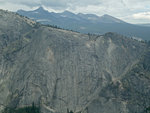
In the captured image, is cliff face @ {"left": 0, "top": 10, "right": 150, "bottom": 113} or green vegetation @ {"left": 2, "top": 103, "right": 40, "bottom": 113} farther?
cliff face @ {"left": 0, "top": 10, "right": 150, "bottom": 113}

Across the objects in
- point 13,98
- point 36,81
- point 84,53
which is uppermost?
point 84,53

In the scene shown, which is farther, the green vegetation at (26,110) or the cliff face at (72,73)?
the cliff face at (72,73)

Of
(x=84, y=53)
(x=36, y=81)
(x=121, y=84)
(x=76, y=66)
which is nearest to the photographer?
(x=121, y=84)

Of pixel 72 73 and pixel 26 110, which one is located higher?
pixel 72 73

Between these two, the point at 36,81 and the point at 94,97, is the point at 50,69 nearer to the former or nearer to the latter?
the point at 36,81

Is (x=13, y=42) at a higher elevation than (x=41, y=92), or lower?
higher

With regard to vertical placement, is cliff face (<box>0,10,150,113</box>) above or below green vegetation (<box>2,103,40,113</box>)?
above

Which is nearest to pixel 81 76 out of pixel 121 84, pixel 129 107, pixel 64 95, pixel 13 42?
pixel 64 95

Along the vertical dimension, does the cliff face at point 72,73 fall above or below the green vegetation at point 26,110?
above
